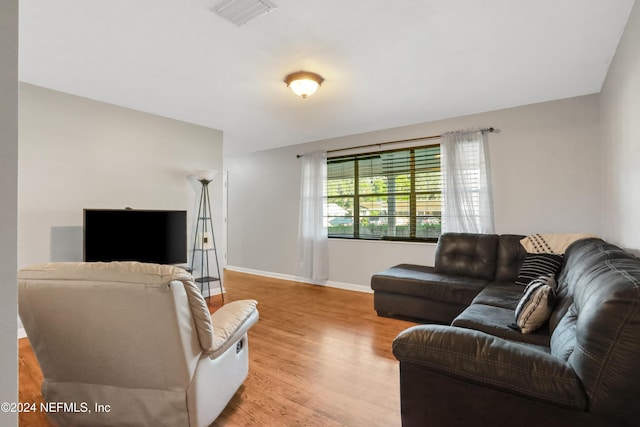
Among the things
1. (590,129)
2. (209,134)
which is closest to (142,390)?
(209,134)

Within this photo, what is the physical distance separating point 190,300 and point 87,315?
45cm

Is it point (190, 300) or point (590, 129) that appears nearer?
point (190, 300)

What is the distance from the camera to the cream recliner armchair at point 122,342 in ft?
4.53

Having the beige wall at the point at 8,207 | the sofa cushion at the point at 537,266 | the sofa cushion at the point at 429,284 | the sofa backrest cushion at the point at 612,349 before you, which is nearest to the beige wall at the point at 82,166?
the sofa cushion at the point at 429,284

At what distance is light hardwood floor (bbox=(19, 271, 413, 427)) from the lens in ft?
5.97

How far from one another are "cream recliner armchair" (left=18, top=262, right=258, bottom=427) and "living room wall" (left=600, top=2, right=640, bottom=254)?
2.74 meters

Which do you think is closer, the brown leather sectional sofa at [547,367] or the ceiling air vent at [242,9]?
the brown leather sectional sofa at [547,367]

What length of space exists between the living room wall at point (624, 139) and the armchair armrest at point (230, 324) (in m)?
2.54

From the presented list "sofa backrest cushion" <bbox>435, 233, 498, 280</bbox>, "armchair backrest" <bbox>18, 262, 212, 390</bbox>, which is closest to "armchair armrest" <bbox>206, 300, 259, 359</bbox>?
"armchair backrest" <bbox>18, 262, 212, 390</bbox>

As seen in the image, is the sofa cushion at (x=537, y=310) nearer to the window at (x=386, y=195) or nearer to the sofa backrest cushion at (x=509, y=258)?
the sofa backrest cushion at (x=509, y=258)

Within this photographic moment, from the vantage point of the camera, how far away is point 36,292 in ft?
4.65

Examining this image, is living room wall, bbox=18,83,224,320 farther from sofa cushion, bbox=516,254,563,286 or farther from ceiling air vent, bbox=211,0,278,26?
sofa cushion, bbox=516,254,563,286

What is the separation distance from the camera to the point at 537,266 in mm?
2914

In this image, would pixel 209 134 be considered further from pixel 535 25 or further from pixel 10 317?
pixel 10 317
